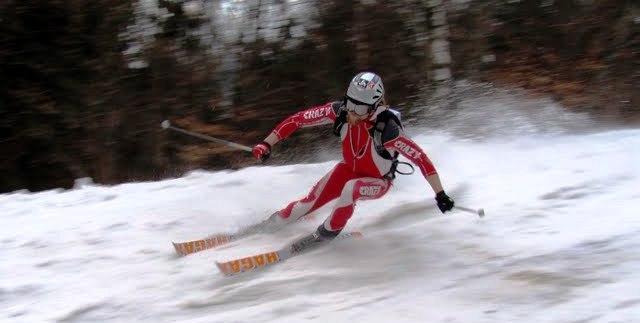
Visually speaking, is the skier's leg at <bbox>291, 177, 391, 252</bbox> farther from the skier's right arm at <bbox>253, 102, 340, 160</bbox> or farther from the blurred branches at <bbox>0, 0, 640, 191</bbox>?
the blurred branches at <bbox>0, 0, 640, 191</bbox>

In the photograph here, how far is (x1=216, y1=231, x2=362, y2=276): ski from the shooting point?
14.7 ft

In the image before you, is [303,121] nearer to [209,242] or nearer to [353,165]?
[353,165]

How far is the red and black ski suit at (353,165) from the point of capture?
4922 mm

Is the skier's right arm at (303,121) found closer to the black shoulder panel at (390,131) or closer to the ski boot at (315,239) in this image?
the black shoulder panel at (390,131)

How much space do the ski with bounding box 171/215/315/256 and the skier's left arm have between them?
56.8 inches

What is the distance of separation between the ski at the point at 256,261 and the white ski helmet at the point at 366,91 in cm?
122

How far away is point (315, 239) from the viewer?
16.4 ft

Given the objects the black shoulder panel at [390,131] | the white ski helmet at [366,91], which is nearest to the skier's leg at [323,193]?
the black shoulder panel at [390,131]

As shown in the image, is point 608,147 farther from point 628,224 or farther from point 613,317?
point 613,317

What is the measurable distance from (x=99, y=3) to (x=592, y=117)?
8304mm

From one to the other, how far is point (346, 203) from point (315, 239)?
0.37 m

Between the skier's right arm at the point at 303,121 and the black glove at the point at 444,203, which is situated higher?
the skier's right arm at the point at 303,121

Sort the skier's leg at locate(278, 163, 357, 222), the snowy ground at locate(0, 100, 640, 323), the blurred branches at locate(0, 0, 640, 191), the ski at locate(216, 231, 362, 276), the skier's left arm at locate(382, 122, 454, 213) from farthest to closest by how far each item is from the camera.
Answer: the blurred branches at locate(0, 0, 640, 191) < the skier's leg at locate(278, 163, 357, 222) < the skier's left arm at locate(382, 122, 454, 213) < the ski at locate(216, 231, 362, 276) < the snowy ground at locate(0, 100, 640, 323)

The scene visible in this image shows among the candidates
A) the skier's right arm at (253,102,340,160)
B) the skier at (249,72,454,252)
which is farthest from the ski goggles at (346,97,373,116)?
the skier's right arm at (253,102,340,160)
